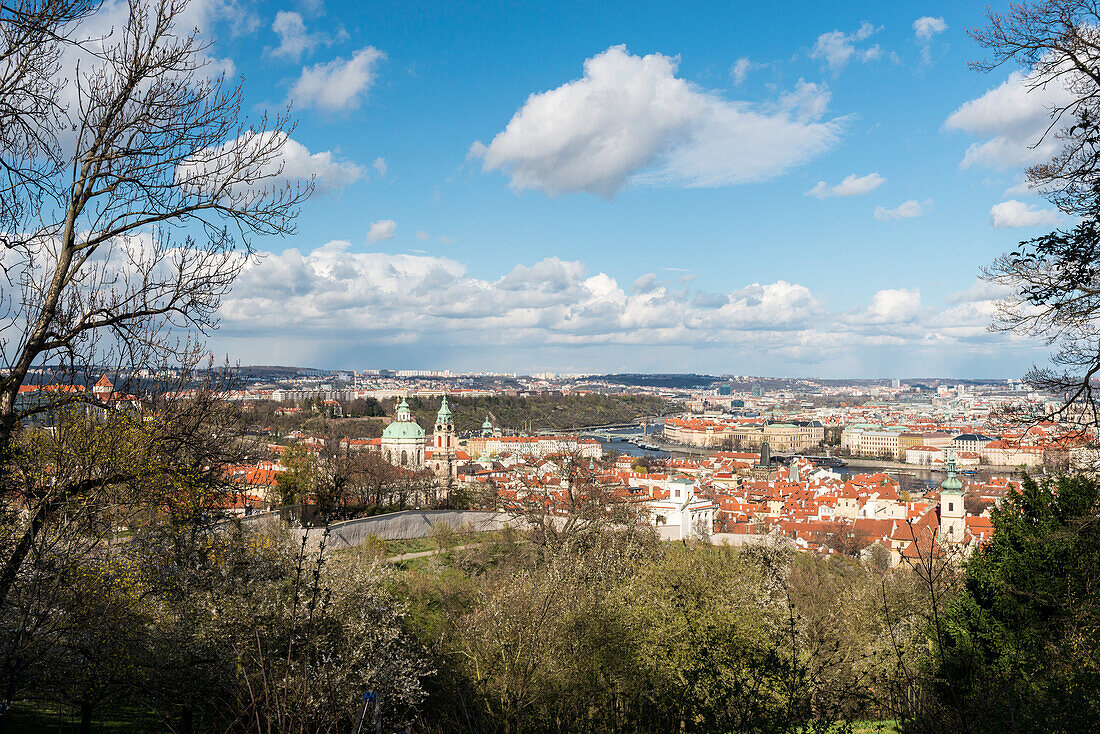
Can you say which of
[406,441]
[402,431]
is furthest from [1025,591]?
[402,431]

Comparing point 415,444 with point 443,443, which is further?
point 443,443

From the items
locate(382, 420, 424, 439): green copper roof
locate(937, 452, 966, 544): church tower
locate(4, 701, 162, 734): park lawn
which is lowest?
locate(937, 452, 966, 544): church tower

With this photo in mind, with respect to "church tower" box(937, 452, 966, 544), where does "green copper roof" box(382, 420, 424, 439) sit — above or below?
above

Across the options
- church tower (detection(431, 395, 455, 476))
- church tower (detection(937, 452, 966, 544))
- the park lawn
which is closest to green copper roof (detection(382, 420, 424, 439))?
church tower (detection(431, 395, 455, 476))

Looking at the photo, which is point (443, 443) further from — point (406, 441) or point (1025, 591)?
point (1025, 591)

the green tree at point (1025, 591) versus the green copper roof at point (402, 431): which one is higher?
the green tree at point (1025, 591)

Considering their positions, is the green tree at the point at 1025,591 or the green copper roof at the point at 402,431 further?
the green copper roof at the point at 402,431

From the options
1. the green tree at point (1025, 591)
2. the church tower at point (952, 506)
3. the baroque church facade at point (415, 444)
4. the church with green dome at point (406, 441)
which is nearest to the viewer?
the green tree at point (1025, 591)

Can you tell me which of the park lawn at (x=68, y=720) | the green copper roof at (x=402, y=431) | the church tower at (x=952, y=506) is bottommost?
the church tower at (x=952, y=506)

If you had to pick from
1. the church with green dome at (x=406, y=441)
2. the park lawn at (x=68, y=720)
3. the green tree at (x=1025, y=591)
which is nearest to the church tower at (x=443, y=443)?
the church with green dome at (x=406, y=441)

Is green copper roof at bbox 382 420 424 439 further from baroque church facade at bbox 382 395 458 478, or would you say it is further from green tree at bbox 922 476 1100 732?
green tree at bbox 922 476 1100 732

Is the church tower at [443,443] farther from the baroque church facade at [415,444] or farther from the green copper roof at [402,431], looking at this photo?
the green copper roof at [402,431]

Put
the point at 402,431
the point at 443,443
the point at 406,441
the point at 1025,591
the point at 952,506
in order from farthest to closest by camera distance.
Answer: the point at 443,443, the point at 402,431, the point at 406,441, the point at 952,506, the point at 1025,591
